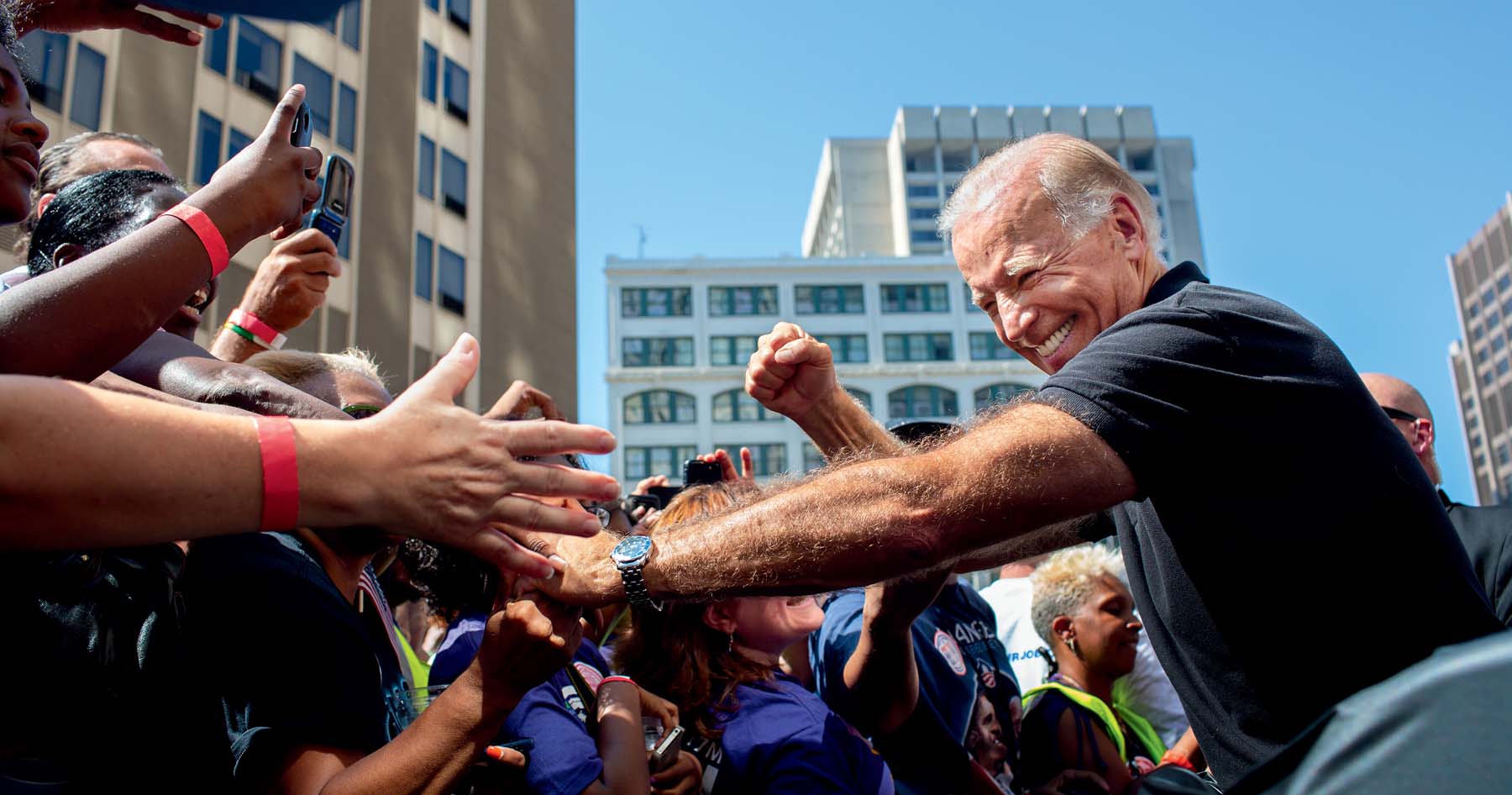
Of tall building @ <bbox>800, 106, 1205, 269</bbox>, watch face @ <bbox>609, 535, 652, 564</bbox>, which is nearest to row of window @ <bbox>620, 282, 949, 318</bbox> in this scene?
tall building @ <bbox>800, 106, 1205, 269</bbox>

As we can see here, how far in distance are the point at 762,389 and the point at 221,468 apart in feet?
5.69

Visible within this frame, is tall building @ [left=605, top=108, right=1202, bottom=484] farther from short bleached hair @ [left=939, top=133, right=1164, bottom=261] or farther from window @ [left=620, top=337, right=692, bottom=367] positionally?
short bleached hair @ [left=939, top=133, right=1164, bottom=261]

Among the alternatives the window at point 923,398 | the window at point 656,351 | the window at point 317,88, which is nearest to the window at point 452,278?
the window at point 317,88

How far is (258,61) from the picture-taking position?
23031mm

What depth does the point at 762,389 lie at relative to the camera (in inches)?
123

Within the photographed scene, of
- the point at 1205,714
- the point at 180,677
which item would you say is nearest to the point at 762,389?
the point at 1205,714

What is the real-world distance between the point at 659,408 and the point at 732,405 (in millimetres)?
5167

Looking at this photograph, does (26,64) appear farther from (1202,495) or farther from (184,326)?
(1202,495)

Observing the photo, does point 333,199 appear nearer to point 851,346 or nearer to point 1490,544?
point 1490,544

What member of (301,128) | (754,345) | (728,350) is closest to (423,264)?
(301,128)

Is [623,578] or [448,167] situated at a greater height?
[448,167]

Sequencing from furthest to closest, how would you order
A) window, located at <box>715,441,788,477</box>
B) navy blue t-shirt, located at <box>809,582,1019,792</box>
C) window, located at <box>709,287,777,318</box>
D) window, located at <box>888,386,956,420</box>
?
window, located at <box>709,287,777,318</box>
window, located at <box>888,386,956,420</box>
window, located at <box>715,441,788,477</box>
navy blue t-shirt, located at <box>809,582,1019,792</box>

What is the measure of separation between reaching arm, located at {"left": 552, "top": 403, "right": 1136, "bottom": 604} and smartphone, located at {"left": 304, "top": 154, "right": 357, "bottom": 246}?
1.61 meters

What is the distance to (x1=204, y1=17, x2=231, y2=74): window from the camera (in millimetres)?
21297
